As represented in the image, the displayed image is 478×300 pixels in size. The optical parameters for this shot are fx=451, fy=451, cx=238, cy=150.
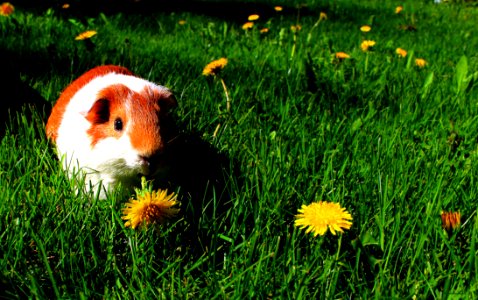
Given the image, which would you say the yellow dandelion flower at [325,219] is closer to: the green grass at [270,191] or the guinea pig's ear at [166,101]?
the green grass at [270,191]

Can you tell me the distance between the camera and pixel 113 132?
165 cm

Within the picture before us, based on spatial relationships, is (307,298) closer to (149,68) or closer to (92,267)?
(92,267)

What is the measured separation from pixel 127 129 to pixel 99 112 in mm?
175

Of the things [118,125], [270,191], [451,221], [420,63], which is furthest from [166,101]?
[420,63]

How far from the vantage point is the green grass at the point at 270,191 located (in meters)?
1.27

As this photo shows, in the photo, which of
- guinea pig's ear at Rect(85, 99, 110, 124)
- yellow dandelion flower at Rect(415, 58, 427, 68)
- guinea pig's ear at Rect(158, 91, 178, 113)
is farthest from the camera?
yellow dandelion flower at Rect(415, 58, 427, 68)

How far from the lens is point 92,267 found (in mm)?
1310

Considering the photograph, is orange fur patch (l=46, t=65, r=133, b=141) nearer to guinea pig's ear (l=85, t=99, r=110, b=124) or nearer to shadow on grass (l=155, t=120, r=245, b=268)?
guinea pig's ear (l=85, t=99, r=110, b=124)

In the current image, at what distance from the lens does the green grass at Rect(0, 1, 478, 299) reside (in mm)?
1272

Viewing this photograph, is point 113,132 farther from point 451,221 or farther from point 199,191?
point 451,221

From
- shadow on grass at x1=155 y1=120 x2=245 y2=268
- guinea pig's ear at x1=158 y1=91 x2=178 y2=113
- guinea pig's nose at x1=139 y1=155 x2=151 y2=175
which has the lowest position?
shadow on grass at x1=155 y1=120 x2=245 y2=268

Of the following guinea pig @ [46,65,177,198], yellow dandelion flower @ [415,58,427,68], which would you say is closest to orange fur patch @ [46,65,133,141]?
guinea pig @ [46,65,177,198]

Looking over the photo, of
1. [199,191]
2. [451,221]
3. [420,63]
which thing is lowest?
[199,191]

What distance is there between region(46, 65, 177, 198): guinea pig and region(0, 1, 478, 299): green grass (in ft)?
0.30
